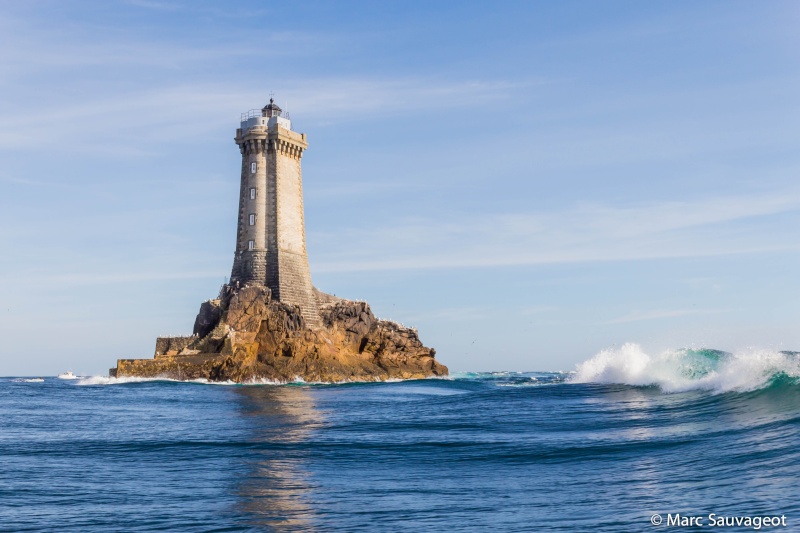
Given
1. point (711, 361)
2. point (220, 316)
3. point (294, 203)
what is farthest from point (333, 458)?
point (294, 203)

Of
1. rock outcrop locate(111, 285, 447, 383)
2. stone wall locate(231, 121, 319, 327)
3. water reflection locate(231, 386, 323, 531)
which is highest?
stone wall locate(231, 121, 319, 327)

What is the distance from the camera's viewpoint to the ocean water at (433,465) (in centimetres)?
1087

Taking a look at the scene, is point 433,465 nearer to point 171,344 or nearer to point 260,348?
point 260,348

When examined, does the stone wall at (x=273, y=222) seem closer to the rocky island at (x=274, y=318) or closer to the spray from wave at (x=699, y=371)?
the rocky island at (x=274, y=318)

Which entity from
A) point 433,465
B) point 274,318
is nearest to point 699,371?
point 433,465

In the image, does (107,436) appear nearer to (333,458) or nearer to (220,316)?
(333,458)

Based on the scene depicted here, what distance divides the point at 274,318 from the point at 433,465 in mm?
58402

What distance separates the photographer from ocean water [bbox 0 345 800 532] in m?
10.9

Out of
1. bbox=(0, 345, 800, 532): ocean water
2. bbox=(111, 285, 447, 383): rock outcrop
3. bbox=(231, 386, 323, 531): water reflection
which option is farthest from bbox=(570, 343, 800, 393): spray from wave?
bbox=(111, 285, 447, 383): rock outcrop

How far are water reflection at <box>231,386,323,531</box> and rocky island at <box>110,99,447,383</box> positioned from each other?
44229mm

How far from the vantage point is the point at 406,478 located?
14.2 metres

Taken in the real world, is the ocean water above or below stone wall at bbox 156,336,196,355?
below

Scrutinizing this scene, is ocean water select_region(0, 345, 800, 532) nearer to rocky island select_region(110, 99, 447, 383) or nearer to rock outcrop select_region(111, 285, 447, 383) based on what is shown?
rock outcrop select_region(111, 285, 447, 383)

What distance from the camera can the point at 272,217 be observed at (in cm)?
7644
